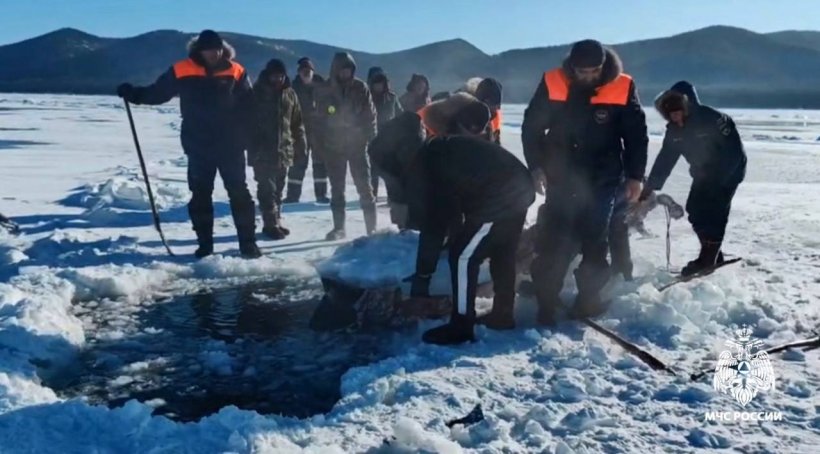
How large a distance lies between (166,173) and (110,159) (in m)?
2.73

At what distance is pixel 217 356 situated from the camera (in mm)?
3717

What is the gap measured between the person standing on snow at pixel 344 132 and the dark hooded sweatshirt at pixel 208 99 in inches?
48.6

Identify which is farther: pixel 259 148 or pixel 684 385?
pixel 259 148

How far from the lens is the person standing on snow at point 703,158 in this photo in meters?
4.97

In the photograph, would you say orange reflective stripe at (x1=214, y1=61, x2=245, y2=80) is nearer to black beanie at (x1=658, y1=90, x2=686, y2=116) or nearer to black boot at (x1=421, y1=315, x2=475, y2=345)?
black boot at (x1=421, y1=315, x2=475, y2=345)

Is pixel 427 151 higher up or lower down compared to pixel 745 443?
higher up

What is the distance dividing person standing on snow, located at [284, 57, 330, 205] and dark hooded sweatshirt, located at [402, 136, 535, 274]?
4.26 m

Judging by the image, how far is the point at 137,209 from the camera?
7758 mm

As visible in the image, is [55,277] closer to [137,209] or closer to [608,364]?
[137,209]

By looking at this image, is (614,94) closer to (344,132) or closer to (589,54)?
(589,54)

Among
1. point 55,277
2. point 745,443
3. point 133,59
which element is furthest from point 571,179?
point 133,59

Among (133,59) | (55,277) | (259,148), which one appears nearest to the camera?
(55,277)

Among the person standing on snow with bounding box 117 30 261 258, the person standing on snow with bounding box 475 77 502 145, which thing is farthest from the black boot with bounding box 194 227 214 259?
the person standing on snow with bounding box 475 77 502 145

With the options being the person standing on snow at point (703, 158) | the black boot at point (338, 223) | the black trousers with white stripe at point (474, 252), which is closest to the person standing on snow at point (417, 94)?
the black boot at point (338, 223)
